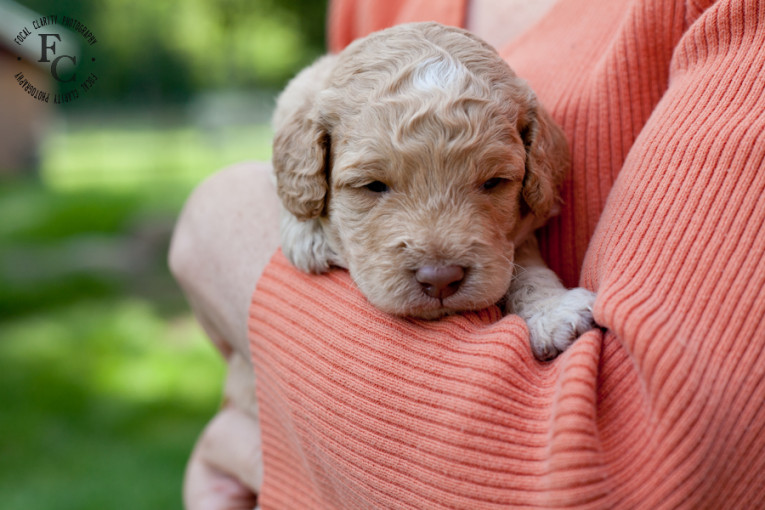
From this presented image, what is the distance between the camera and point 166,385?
7.22 metres

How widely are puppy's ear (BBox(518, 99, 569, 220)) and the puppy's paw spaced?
0.36m

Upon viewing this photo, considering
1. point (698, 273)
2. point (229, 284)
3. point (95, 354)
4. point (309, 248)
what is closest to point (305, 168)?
point (309, 248)

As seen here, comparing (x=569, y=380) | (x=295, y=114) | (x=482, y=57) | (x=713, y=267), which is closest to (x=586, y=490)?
(x=569, y=380)

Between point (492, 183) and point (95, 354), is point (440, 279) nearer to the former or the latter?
point (492, 183)

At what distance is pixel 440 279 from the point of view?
7.10 ft

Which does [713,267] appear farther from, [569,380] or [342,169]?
[342,169]

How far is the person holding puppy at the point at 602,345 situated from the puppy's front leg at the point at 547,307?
100 millimetres

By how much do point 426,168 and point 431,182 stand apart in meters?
0.05

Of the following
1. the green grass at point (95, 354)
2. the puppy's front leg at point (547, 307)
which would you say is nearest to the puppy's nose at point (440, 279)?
the puppy's front leg at point (547, 307)

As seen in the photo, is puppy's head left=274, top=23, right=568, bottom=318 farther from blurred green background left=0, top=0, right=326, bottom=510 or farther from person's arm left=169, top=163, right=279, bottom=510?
blurred green background left=0, top=0, right=326, bottom=510

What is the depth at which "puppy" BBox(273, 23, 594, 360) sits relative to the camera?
221 centimetres

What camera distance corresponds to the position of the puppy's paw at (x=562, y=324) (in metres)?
2.11

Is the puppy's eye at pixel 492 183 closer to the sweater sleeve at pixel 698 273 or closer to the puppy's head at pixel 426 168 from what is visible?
the puppy's head at pixel 426 168

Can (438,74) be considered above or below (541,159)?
above
